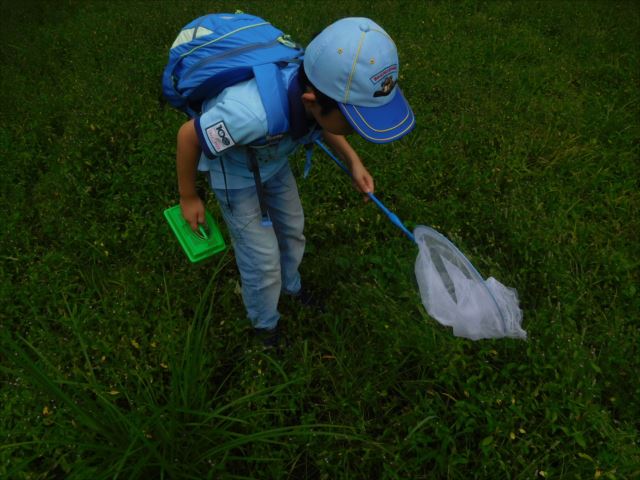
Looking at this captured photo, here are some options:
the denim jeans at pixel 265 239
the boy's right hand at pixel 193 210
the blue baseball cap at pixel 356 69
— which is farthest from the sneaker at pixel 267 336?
the blue baseball cap at pixel 356 69

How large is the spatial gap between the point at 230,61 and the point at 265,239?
73 cm

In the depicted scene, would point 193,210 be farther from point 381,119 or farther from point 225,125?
point 381,119

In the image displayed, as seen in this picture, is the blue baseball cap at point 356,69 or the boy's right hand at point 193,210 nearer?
the blue baseball cap at point 356,69

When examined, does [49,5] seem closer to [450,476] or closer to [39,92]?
[39,92]

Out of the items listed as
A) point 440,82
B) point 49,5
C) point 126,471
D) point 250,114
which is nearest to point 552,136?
point 440,82

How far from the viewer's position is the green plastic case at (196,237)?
216cm

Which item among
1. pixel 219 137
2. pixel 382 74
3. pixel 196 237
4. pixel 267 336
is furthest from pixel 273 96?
pixel 267 336

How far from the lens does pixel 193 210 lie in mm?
2031

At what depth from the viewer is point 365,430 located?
2.16 metres

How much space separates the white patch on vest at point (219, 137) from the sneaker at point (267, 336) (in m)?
1.18

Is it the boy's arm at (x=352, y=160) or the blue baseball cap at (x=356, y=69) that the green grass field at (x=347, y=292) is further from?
the blue baseball cap at (x=356, y=69)

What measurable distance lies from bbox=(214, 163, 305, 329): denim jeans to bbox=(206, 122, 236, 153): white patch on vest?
345 millimetres

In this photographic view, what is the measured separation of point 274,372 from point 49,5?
18.1ft

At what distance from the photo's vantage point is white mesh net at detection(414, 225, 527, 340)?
6.95ft
